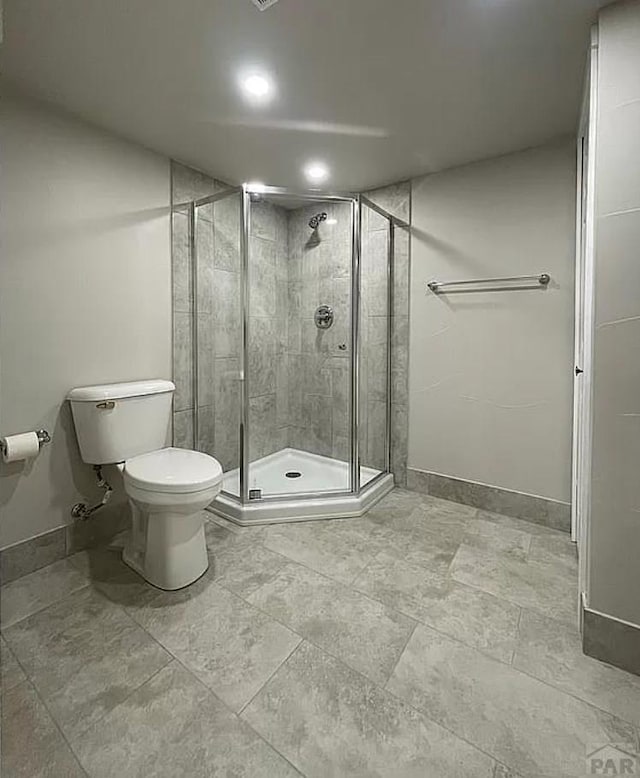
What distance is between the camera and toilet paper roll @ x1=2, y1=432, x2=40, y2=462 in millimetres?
1574

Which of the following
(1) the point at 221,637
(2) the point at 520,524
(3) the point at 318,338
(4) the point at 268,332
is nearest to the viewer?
(1) the point at 221,637

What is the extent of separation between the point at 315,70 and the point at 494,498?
230cm

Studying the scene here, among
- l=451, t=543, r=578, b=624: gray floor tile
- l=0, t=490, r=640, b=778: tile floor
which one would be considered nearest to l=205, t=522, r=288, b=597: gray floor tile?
l=0, t=490, r=640, b=778: tile floor

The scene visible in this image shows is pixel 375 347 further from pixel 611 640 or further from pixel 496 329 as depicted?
pixel 611 640

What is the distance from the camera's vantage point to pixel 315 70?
4.99 feet

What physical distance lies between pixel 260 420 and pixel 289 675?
1.71 metres

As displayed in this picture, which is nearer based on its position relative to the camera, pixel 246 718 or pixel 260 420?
pixel 246 718

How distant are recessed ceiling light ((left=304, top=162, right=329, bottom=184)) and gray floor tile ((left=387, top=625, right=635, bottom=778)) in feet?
8.00

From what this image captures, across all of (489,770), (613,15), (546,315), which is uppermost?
(613,15)

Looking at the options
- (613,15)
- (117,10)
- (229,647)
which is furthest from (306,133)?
(229,647)

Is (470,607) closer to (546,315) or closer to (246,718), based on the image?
(246,718)

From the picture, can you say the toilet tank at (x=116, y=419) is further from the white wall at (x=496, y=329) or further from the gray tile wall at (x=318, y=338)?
the white wall at (x=496, y=329)

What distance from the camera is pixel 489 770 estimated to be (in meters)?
0.96

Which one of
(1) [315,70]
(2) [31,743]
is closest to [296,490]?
(2) [31,743]
